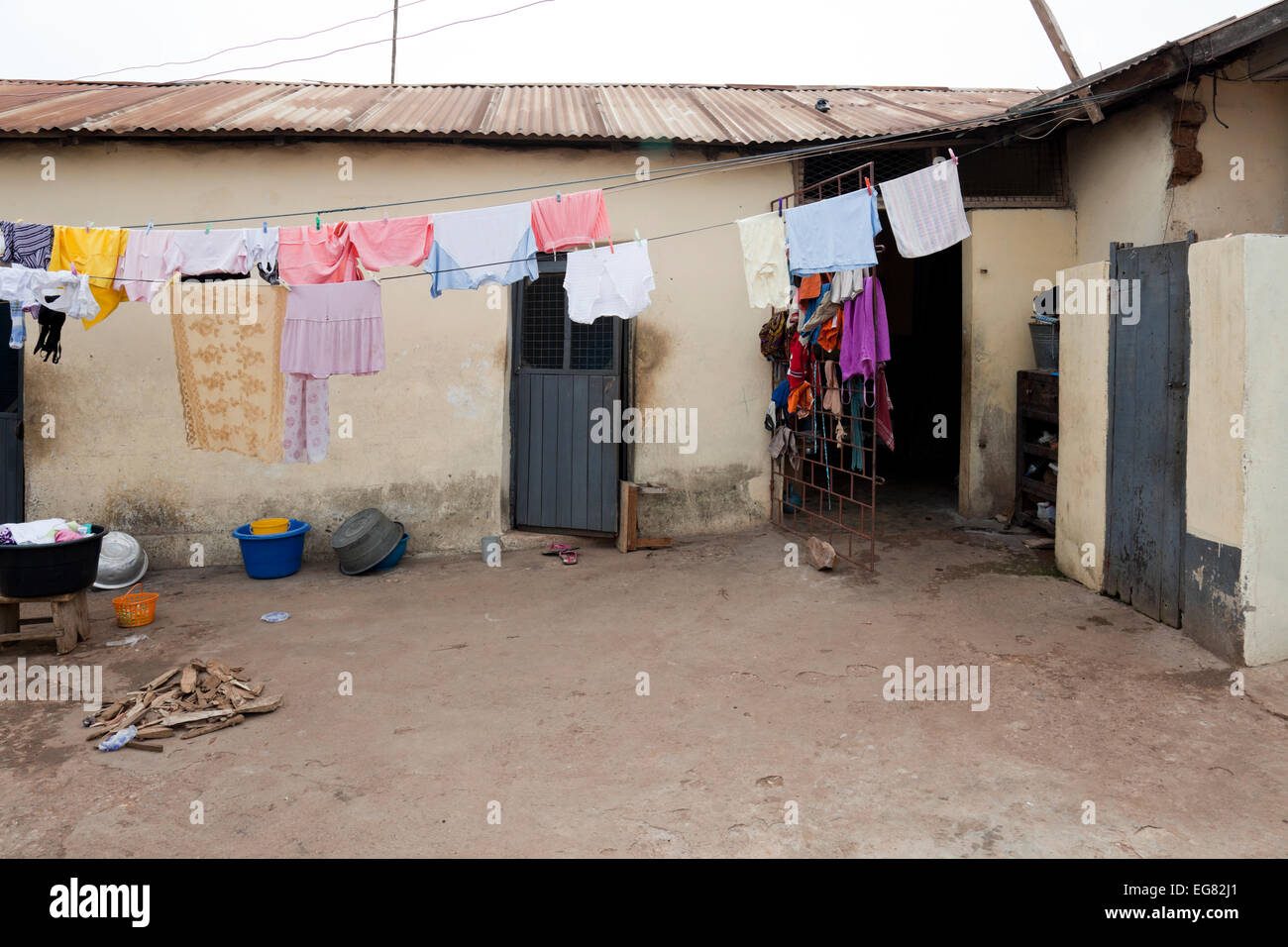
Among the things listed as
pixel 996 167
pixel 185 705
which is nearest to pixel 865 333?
pixel 996 167

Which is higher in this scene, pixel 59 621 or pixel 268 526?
pixel 268 526

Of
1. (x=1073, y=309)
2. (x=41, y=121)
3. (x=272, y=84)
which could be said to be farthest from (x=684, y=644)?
(x=272, y=84)

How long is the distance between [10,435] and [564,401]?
16.5 ft

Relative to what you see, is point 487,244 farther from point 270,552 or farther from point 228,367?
point 270,552

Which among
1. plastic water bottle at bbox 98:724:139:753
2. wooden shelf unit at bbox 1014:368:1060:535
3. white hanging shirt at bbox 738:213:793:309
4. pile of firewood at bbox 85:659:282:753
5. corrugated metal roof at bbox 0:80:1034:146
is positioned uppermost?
corrugated metal roof at bbox 0:80:1034:146

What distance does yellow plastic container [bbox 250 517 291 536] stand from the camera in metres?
7.93

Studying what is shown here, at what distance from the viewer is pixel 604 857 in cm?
346

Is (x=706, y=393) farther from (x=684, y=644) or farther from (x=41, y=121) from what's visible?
(x=41, y=121)

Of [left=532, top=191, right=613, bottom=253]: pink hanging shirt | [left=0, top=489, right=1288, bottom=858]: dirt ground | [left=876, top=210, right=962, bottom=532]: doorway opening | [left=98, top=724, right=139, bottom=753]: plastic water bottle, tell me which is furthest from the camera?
[left=876, top=210, right=962, bottom=532]: doorway opening

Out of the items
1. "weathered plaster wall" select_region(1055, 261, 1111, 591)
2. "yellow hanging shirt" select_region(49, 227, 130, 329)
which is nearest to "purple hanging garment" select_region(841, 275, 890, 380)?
"weathered plaster wall" select_region(1055, 261, 1111, 591)

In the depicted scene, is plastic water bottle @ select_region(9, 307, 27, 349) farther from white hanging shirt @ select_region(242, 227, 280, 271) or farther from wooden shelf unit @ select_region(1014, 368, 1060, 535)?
wooden shelf unit @ select_region(1014, 368, 1060, 535)

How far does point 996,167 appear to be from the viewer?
8.72m

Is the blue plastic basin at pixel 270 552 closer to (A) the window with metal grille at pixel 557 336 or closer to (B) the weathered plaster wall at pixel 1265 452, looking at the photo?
(A) the window with metal grille at pixel 557 336

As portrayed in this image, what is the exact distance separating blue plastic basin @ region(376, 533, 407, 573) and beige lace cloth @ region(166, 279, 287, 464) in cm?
136
